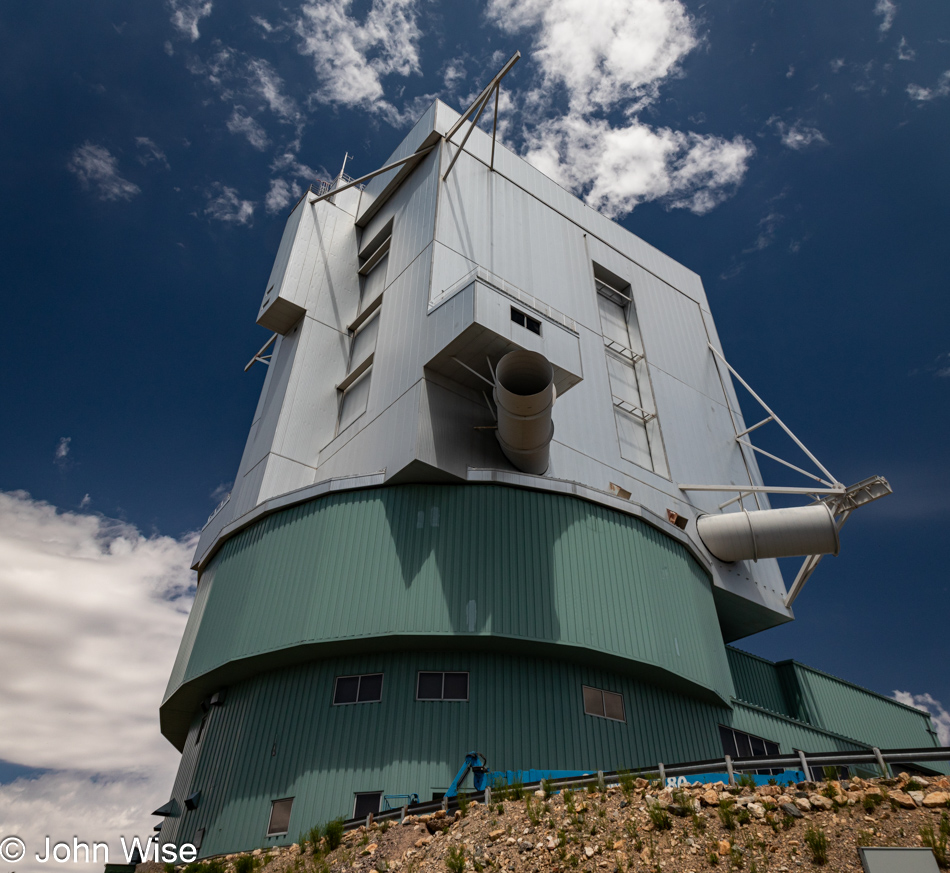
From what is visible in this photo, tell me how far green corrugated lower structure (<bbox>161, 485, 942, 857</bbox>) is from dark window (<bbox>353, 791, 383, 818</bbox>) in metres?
0.15

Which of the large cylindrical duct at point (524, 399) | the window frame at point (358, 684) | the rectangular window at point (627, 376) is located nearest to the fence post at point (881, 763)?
the large cylindrical duct at point (524, 399)

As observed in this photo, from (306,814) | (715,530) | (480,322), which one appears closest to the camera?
(306,814)

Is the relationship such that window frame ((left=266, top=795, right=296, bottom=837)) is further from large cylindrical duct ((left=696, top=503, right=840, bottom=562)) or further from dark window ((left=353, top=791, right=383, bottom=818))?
large cylindrical duct ((left=696, top=503, right=840, bottom=562))

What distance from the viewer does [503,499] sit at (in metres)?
23.3

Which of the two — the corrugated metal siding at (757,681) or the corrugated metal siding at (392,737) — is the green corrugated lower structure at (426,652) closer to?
the corrugated metal siding at (392,737)

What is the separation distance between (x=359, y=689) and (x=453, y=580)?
417 cm

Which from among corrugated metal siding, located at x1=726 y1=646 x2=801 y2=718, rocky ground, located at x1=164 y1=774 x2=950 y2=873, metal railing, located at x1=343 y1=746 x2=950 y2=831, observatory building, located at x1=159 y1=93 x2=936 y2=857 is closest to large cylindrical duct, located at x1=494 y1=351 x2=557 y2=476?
observatory building, located at x1=159 y1=93 x2=936 y2=857

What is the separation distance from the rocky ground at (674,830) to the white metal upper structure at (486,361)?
11.5 m

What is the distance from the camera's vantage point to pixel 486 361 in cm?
2433

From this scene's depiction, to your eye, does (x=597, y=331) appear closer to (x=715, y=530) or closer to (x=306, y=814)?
(x=715, y=530)

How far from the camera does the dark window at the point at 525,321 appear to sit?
79.0ft

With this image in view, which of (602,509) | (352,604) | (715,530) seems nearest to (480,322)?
(602,509)

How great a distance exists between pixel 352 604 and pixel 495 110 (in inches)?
850

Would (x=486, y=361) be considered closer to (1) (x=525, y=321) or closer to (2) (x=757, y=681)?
(1) (x=525, y=321)
